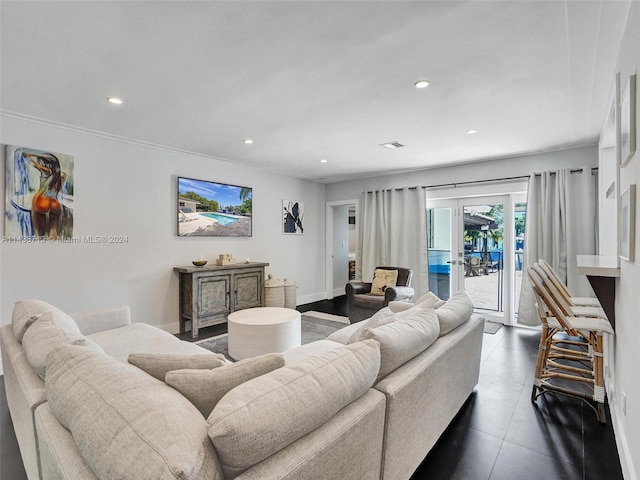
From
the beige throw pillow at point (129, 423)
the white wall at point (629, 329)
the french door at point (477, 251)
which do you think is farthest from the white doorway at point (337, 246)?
the beige throw pillow at point (129, 423)

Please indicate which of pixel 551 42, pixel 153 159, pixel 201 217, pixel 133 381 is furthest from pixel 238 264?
pixel 551 42

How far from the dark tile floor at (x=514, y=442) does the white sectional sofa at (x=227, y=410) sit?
0.26m

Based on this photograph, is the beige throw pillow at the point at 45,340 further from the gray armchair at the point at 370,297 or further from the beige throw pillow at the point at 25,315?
the gray armchair at the point at 370,297

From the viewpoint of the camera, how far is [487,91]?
2.67 metres

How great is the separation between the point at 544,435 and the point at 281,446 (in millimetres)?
2077

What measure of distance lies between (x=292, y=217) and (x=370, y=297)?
2.33m

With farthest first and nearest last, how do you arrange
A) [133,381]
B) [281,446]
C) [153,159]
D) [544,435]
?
[153,159] < [544,435] < [133,381] < [281,446]

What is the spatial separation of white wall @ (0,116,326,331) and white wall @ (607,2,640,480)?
14.5 ft

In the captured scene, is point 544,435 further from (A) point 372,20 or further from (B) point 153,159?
(B) point 153,159

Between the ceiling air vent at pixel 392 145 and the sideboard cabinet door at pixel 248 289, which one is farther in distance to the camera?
the sideboard cabinet door at pixel 248 289

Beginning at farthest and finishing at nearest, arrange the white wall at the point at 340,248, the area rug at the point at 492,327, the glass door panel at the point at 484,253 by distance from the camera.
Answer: the white wall at the point at 340,248
the glass door panel at the point at 484,253
the area rug at the point at 492,327

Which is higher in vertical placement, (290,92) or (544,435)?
(290,92)

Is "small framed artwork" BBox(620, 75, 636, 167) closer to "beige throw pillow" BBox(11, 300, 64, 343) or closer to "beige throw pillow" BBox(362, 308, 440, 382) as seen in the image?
"beige throw pillow" BBox(362, 308, 440, 382)

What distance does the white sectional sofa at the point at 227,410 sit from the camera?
86 centimetres
